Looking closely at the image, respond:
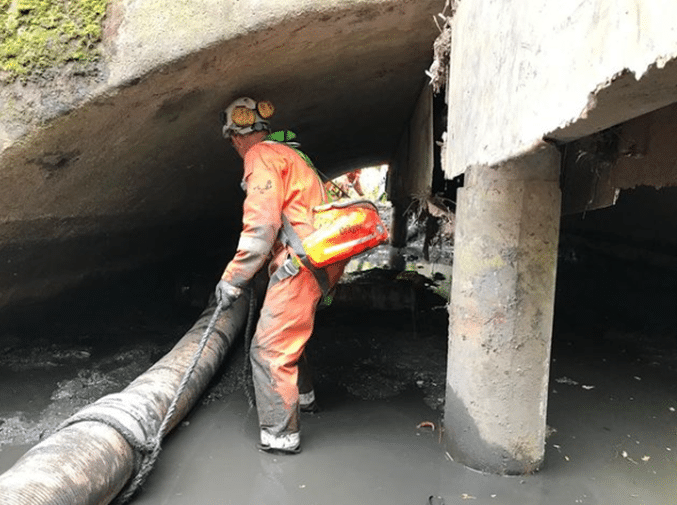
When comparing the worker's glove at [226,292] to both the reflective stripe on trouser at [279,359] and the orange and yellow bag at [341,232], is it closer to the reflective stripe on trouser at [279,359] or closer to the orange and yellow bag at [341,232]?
the reflective stripe on trouser at [279,359]

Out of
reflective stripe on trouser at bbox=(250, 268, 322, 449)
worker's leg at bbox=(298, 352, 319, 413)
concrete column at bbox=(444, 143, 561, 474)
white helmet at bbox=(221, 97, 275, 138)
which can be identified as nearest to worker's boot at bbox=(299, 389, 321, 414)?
worker's leg at bbox=(298, 352, 319, 413)

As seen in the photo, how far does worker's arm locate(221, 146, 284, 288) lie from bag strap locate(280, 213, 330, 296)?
92 mm

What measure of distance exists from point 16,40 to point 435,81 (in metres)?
2.45

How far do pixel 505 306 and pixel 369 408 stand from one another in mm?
1501

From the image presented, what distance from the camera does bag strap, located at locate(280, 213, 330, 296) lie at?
350 cm

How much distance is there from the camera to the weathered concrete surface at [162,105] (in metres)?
3.09

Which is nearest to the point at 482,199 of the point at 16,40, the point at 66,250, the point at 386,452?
the point at 386,452

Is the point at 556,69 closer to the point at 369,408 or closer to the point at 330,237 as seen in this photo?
the point at 330,237

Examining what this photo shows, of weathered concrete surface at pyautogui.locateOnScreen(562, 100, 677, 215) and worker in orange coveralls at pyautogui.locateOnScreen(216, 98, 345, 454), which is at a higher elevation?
weathered concrete surface at pyautogui.locateOnScreen(562, 100, 677, 215)

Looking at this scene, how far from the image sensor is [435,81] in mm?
3615

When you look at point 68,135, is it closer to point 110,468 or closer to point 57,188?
point 57,188

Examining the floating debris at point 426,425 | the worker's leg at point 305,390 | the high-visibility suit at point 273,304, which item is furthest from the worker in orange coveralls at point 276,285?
the floating debris at point 426,425

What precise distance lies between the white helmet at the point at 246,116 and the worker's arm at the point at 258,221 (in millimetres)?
414

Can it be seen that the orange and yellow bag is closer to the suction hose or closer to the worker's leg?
the worker's leg
